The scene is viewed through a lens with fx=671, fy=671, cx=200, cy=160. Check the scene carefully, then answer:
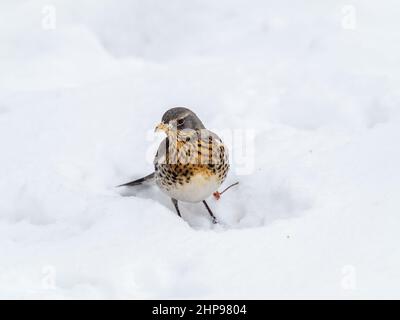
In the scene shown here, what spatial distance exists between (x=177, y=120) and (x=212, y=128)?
49.7 inches

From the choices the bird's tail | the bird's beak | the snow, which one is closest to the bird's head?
the bird's beak

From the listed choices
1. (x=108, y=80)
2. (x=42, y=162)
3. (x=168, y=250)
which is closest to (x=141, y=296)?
(x=168, y=250)

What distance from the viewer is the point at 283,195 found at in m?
5.03

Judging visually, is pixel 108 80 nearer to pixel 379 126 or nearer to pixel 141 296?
pixel 379 126

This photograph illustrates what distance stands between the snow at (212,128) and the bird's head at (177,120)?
0.60 meters

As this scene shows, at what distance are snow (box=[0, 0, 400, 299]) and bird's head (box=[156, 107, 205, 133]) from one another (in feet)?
1.96

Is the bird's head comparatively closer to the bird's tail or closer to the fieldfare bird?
the fieldfare bird

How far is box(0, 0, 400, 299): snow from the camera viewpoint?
3.95m

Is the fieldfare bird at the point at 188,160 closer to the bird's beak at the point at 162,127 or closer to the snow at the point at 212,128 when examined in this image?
the bird's beak at the point at 162,127

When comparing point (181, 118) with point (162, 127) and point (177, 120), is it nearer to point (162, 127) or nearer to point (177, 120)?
point (177, 120)

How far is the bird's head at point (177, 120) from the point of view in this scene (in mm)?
4848

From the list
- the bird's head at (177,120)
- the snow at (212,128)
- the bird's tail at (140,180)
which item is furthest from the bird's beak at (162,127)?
the bird's tail at (140,180)

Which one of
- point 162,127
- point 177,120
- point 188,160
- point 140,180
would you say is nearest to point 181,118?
point 177,120

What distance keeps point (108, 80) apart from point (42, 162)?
1.75 meters
